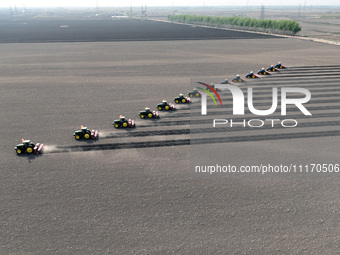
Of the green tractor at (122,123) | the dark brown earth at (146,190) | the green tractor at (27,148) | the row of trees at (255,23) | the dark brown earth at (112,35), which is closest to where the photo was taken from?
the dark brown earth at (146,190)

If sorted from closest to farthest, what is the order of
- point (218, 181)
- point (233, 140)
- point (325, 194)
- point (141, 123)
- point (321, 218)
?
1. point (321, 218)
2. point (325, 194)
3. point (218, 181)
4. point (233, 140)
5. point (141, 123)

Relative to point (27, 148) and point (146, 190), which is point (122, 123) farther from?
point (146, 190)

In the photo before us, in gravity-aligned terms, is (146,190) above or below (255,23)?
below

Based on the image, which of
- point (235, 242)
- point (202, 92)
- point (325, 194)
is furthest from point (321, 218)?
point (202, 92)

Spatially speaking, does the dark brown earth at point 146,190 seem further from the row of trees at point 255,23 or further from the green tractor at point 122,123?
the row of trees at point 255,23

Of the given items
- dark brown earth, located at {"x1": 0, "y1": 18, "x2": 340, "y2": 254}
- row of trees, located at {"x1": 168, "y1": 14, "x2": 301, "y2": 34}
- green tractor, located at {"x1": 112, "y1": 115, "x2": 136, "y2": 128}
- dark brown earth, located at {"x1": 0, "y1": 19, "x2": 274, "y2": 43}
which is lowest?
dark brown earth, located at {"x1": 0, "y1": 18, "x2": 340, "y2": 254}

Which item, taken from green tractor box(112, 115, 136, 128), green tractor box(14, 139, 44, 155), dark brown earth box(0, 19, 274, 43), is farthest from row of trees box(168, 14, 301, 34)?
green tractor box(14, 139, 44, 155)

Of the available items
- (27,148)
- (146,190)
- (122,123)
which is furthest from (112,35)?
(146,190)

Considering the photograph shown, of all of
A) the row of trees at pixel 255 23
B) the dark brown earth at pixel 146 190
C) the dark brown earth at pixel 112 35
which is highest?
the row of trees at pixel 255 23

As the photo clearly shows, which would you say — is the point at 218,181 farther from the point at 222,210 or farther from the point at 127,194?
the point at 127,194

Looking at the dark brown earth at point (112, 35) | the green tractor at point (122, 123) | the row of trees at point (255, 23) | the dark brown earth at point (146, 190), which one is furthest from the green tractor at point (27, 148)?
the row of trees at point (255, 23)

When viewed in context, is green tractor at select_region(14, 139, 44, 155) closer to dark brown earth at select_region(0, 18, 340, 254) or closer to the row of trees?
dark brown earth at select_region(0, 18, 340, 254)
